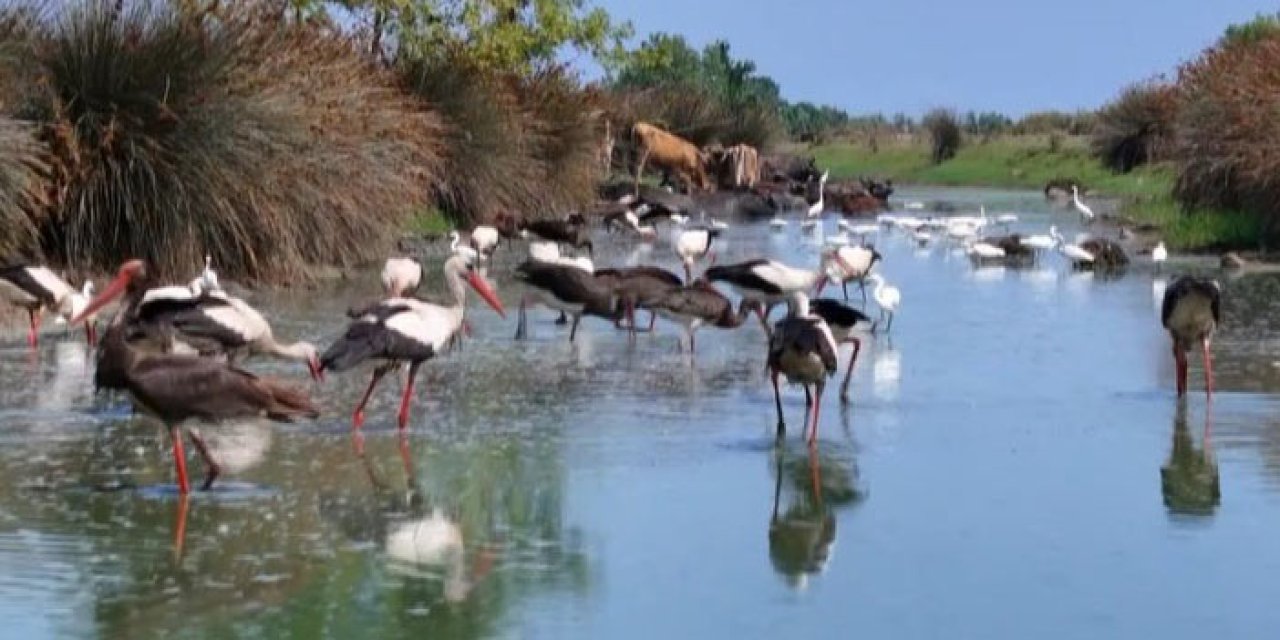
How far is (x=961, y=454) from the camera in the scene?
39.1 ft

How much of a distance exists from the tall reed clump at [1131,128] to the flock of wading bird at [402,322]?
30819 mm

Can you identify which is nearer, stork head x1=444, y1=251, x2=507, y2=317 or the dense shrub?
stork head x1=444, y1=251, x2=507, y2=317

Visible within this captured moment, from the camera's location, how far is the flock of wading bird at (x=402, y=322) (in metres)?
10.2

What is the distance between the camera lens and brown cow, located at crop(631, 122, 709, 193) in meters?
48.4

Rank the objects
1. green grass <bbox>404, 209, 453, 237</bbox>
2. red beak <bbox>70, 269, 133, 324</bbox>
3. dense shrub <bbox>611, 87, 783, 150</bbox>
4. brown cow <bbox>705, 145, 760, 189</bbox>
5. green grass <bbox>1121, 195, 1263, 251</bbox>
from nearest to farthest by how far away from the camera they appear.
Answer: red beak <bbox>70, 269, 133, 324</bbox> < green grass <bbox>1121, 195, 1263, 251</bbox> < green grass <bbox>404, 209, 453, 237</bbox> < brown cow <bbox>705, 145, 760, 189</bbox> < dense shrub <bbox>611, 87, 783, 150</bbox>

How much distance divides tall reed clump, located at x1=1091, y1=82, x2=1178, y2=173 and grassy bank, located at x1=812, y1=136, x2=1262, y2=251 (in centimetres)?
45

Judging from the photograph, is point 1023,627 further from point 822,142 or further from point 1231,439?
point 822,142

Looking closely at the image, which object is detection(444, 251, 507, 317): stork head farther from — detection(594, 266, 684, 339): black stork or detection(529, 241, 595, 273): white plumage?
detection(529, 241, 595, 273): white plumage

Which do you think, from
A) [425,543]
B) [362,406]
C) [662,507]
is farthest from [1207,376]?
[425,543]

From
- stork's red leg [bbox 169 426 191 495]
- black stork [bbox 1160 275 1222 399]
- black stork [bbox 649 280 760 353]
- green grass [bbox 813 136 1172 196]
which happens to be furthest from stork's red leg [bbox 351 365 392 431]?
green grass [bbox 813 136 1172 196]

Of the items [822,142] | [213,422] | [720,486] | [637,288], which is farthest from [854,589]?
[822,142]

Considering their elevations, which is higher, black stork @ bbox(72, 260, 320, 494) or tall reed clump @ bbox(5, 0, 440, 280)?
tall reed clump @ bbox(5, 0, 440, 280)

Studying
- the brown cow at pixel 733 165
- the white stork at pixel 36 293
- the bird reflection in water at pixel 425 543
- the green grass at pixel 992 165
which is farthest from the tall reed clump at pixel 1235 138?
the green grass at pixel 992 165

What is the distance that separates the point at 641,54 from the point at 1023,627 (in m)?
36.6
